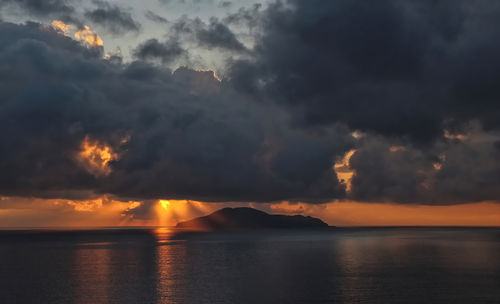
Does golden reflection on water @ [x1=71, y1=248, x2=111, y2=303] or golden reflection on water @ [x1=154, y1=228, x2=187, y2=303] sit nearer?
golden reflection on water @ [x1=154, y1=228, x2=187, y2=303]

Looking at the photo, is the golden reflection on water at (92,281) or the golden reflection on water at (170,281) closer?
the golden reflection on water at (170,281)

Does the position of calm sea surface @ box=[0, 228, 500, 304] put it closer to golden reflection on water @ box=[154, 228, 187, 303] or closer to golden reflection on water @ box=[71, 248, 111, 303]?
golden reflection on water @ box=[71, 248, 111, 303]

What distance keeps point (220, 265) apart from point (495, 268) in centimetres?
7275

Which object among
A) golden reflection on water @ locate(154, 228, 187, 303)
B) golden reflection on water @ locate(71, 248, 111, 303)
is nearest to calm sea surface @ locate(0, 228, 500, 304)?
golden reflection on water @ locate(71, 248, 111, 303)

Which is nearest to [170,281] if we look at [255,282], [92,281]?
[92,281]

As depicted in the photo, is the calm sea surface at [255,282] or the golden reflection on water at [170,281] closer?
the calm sea surface at [255,282]

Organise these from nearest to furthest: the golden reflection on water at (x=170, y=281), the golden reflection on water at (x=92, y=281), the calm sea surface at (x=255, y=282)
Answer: the calm sea surface at (x=255, y=282)
the golden reflection on water at (x=170, y=281)
the golden reflection on water at (x=92, y=281)

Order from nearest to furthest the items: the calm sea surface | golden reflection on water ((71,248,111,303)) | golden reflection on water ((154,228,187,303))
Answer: the calm sea surface < golden reflection on water ((154,228,187,303)) < golden reflection on water ((71,248,111,303))

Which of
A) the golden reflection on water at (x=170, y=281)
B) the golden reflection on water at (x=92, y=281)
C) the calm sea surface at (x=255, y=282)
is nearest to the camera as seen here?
the calm sea surface at (x=255, y=282)

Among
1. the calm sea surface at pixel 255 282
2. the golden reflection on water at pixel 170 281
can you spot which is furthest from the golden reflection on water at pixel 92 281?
the golden reflection on water at pixel 170 281

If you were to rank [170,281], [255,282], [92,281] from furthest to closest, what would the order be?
[92,281], [170,281], [255,282]

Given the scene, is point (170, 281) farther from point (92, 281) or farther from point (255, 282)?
point (255, 282)

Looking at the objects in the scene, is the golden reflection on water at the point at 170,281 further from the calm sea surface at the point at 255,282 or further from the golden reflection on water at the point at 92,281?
the golden reflection on water at the point at 92,281

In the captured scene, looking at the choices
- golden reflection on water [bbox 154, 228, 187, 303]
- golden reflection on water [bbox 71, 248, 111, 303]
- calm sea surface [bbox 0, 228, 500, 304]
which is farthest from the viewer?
golden reflection on water [bbox 71, 248, 111, 303]
